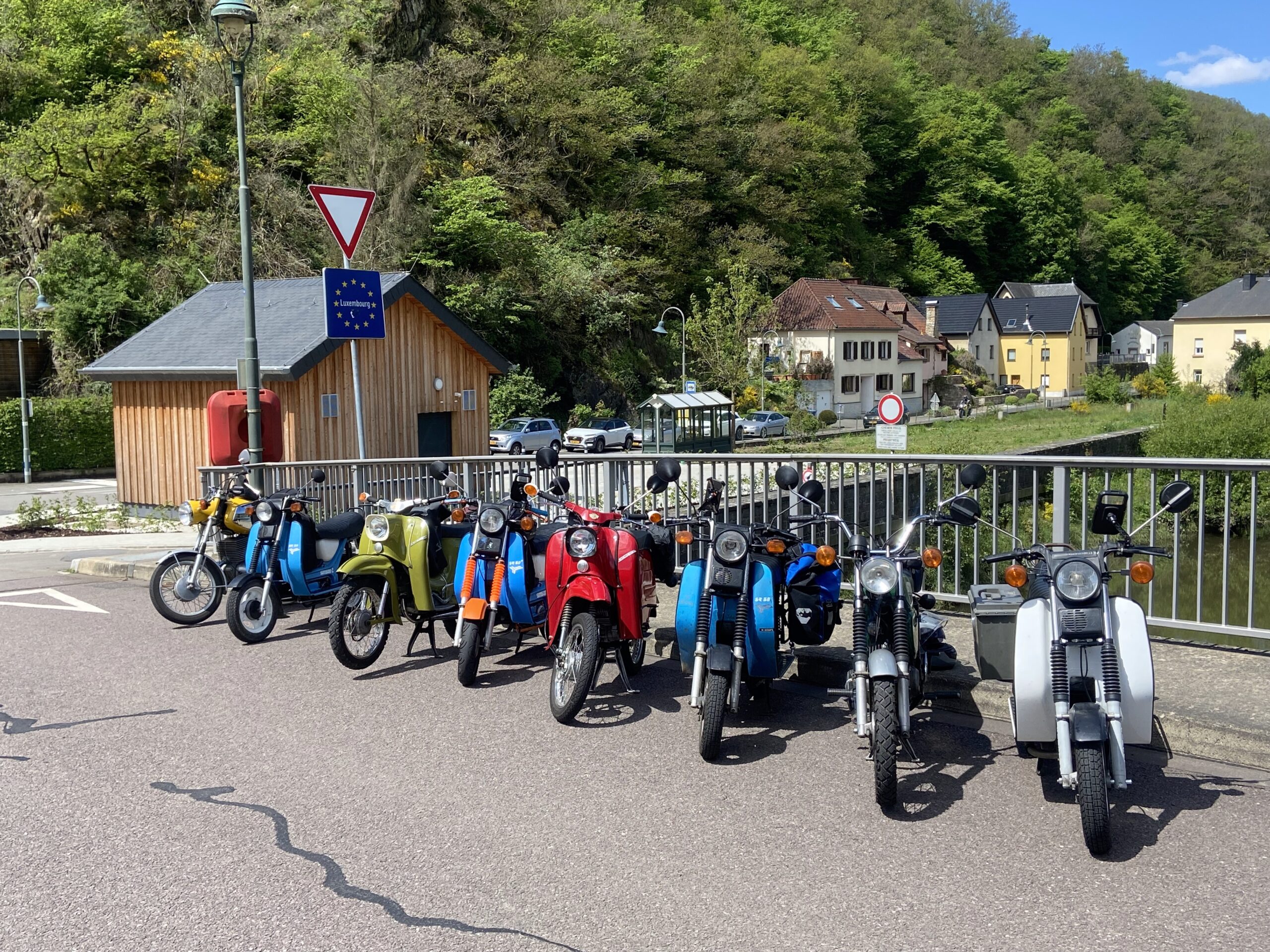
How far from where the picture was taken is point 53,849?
473cm

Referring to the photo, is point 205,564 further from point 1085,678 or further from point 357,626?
point 1085,678

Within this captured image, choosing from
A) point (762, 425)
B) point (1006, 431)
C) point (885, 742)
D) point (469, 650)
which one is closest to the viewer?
point (885, 742)

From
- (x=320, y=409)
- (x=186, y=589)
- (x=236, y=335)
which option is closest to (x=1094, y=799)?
(x=186, y=589)

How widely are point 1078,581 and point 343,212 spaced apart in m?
7.89

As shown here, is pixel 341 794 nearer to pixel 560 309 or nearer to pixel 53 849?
pixel 53 849

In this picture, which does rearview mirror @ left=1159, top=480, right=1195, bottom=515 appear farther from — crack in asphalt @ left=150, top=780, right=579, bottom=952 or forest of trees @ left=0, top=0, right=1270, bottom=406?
forest of trees @ left=0, top=0, right=1270, bottom=406

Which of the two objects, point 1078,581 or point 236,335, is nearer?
point 1078,581

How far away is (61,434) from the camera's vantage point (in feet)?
119

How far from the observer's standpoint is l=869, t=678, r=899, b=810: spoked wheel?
16.2 ft

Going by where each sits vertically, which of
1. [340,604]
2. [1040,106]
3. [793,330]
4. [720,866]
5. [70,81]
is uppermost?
[1040,106]

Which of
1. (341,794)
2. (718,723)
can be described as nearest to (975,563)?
(718,723)

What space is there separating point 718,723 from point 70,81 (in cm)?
5247

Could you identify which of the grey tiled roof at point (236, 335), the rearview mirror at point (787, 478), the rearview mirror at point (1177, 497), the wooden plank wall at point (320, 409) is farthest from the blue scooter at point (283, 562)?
the wooden plank wall at point (320, 409)

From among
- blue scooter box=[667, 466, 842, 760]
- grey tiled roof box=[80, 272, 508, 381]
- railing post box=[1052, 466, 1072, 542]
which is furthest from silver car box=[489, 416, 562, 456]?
blue scooter box=[667, 466, 842, 760]
